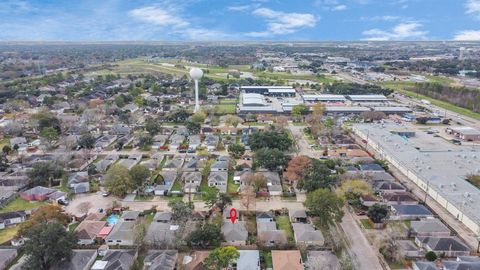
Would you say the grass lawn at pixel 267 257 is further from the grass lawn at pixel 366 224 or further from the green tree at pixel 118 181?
the green tree at pixel 118 181

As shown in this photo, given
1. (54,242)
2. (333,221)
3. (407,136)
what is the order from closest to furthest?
(54,242) → (333,221) → (407,136)

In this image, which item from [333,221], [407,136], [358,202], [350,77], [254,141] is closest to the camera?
[333,221]

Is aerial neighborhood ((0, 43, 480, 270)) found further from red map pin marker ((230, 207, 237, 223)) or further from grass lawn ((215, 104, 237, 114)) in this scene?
grass lawn ((215, 104, 237, 114))

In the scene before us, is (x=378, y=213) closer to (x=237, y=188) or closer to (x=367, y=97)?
(x=237, y=188)

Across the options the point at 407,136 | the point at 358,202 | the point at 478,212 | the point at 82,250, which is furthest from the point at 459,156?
the point at 82,250

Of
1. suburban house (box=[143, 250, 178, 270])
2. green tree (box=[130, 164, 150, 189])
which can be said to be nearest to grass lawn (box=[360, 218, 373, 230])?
suburban house (box=[143, 250, 178, 270])

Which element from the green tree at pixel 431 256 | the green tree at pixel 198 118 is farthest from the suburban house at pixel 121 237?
the green tree at pixel 198 118

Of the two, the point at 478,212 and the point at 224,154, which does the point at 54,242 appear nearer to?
the point at 224,154
